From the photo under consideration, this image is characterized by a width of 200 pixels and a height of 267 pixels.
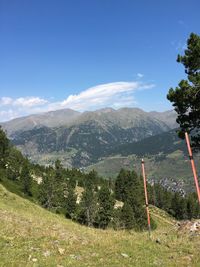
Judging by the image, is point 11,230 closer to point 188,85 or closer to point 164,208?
point 188,85

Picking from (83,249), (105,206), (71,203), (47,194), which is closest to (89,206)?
(71,203)

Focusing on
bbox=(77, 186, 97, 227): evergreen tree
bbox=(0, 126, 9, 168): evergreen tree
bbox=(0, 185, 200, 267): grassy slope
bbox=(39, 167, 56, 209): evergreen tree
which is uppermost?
bbox=(0, 126, 9, 168): evergreen tree

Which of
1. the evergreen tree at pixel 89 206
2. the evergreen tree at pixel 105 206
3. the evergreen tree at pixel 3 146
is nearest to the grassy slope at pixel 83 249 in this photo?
the evergreen tree at pixel 3 146

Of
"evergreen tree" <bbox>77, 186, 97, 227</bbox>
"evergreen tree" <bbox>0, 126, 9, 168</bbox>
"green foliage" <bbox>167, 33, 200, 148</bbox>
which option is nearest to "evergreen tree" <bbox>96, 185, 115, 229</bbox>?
"evergreen tree" <bbox>77, 186, 97, 227</bbox>

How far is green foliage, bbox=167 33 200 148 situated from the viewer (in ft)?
128

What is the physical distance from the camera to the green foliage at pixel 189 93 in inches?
1534

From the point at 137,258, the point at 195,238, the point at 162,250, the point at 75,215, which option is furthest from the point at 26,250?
the point at 75,215

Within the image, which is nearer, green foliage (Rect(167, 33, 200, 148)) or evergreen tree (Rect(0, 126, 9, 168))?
green foliage (Rect(167, 33, 200, 148))

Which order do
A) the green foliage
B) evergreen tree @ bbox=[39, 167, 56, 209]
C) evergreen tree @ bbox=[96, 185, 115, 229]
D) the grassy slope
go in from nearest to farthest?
1. the grassy slope
2. the green foliage
3. evergreen tree @ bbox=[96, 185, 115, 229]
4. evergreen tree @ bbox=[39, 167, 56, 209]

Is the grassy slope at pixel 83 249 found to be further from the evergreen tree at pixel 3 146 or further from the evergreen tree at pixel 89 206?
the evergreen tree at pixel 89 206

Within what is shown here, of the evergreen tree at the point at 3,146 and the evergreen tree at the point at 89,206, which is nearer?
the evergreen tree at the point at 3,146

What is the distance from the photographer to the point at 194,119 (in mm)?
40812

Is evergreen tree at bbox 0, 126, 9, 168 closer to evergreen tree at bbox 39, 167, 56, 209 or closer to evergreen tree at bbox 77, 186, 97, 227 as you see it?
evergreen tree at bbox 39, 167, 56, 209

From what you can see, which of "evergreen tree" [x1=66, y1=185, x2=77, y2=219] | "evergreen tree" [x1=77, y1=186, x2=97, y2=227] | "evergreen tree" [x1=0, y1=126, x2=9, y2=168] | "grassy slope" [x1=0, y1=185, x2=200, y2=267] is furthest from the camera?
"evergreen tree" [x1=66, y1=185, x2=77, y2=219]
